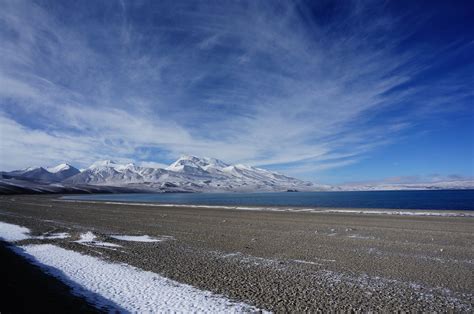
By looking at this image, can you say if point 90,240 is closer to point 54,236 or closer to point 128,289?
point 54,236

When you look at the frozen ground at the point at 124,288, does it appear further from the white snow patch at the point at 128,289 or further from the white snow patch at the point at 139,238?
the white snow patch at the point at 139,238

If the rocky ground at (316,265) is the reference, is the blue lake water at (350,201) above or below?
above

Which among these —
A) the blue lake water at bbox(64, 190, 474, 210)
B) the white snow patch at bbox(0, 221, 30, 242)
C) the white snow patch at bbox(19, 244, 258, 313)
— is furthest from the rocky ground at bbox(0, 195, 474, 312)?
the blue lake water at bbox(64, 190, 474, 210)

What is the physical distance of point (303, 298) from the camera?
960 cm

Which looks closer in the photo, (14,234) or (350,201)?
(14,234)

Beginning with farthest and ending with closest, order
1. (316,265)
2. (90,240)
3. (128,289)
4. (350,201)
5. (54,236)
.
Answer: (350,201)
(54,236)
(90,240)
(316,265)
(128,289)

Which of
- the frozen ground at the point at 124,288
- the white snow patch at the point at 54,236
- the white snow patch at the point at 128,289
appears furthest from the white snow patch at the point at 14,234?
the white snow patch at the point at 128,289

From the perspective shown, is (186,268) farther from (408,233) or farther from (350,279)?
(408,233)

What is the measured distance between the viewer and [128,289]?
34.4 ft

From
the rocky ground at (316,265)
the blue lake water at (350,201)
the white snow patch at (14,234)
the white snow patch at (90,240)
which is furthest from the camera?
the blue lake water at (350,201)

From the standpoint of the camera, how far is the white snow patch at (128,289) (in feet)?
29.5

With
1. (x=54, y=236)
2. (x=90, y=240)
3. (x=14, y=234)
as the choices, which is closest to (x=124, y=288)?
(x=90, y=240)

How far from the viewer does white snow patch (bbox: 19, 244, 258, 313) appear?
9.00 meters

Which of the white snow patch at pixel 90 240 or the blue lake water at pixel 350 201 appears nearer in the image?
the white snow patch at pixel 90 240
